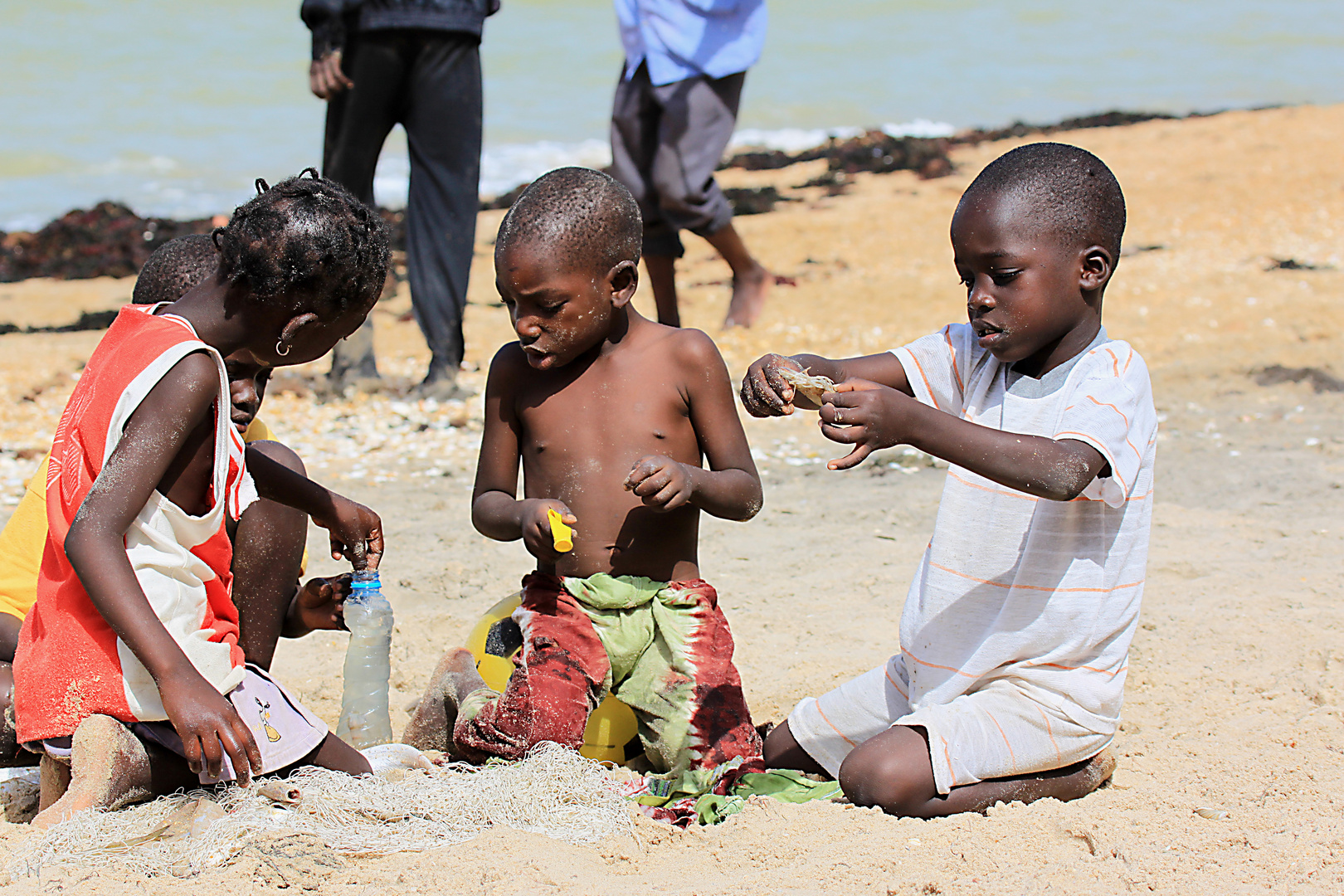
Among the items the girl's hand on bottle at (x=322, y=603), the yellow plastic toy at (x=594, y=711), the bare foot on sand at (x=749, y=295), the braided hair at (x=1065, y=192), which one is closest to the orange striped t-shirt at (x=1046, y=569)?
the braided hair at (x=1065, y=192)

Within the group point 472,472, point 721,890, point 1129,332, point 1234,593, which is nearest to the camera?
point 721,890

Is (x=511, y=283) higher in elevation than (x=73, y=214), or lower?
lower

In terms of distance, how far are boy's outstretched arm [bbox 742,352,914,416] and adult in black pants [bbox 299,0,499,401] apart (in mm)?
4072

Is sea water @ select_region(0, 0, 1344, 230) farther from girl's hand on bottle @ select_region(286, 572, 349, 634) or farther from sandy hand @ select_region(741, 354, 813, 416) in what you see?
sandy hand @ select_region(741, 354, 813, 416)

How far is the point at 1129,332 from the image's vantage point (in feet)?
24.9

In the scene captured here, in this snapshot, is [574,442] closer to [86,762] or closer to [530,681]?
[530,681]

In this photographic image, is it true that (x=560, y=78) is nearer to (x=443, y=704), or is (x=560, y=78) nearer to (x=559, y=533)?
(x=443, y=704)

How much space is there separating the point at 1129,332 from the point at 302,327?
21.1ft

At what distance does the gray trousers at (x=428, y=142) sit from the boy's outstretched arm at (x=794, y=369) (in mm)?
4215

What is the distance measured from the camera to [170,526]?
230 centimetres

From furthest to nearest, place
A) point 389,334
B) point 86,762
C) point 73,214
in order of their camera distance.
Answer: point 73,214 → point 389,334 → point 86,762

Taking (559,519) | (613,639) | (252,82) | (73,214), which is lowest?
(613,639)

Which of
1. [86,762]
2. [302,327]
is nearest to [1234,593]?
[302,327]

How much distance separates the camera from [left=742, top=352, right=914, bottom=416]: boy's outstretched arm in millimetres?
2424
